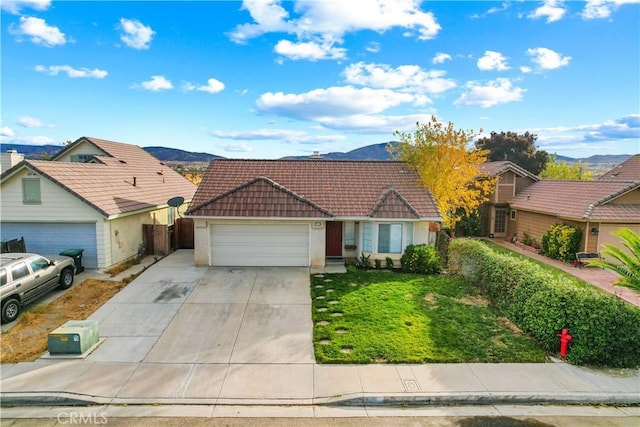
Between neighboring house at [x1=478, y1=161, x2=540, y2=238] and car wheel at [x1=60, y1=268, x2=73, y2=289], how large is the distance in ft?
79.2

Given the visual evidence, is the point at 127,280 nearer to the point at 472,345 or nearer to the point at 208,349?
the point at 208,349

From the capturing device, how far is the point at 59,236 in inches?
620

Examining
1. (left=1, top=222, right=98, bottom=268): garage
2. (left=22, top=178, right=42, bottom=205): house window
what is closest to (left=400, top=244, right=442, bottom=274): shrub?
(left=1, top=222, right=98, bottom=268): garage

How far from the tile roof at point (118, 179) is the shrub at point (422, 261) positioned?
12.2 meters

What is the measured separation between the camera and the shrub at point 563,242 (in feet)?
63.5

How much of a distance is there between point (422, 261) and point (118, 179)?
15.2m

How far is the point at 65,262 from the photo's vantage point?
1358 cm

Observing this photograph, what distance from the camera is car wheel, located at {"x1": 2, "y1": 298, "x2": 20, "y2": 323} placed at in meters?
10.7

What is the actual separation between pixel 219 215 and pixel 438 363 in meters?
10.4

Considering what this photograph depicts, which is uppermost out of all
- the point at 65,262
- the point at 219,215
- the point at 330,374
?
the point at 219,215

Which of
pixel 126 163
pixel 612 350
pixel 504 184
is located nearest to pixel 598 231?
pixel 504 184

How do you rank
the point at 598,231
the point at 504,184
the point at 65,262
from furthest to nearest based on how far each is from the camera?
the point at 504,184
the point at 598,231
the point at 65,262

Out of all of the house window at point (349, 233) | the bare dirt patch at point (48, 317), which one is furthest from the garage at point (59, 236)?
the house window at point (349, 233)

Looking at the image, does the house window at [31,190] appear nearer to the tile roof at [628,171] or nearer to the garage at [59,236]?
the garage at [59,236]
